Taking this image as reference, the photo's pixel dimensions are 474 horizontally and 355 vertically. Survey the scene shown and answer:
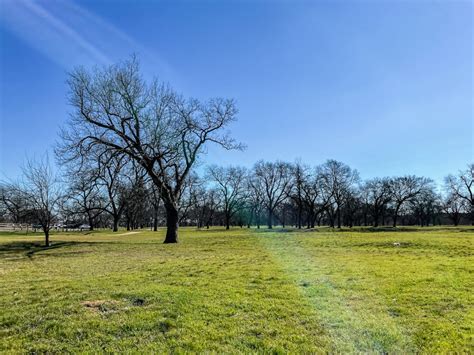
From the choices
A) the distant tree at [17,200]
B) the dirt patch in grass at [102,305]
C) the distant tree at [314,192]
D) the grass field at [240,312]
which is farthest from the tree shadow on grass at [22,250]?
the distant tree at [314,192]

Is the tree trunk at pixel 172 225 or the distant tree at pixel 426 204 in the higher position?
the distant tree at pixel 426 204

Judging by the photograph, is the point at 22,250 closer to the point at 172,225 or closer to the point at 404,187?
the point at 172,225

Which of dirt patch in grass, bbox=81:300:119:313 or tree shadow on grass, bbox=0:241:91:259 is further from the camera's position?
tree shadow on grass, bbox=0:241:91:259

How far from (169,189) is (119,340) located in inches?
798

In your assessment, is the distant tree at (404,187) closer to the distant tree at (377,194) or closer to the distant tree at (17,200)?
the distant tree at (377,194)

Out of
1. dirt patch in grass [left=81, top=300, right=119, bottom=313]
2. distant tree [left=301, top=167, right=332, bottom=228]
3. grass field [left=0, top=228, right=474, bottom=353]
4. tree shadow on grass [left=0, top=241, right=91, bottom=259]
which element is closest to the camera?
grass field [left=0, top=228, right=474, bottom=353]

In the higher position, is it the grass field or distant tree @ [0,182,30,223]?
distant tree @ [0,182,30,223]

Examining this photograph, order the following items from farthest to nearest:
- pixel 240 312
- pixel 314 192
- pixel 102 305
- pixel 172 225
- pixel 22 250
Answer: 1. pixel 314 192
2. pixel 172 225
3. pixel 22 250
4. pixel 102 305
5. pixel 240 312

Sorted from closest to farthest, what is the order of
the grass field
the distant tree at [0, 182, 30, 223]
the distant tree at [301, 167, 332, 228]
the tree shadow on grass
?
the grass field < the tree shadow on grass < the distant tree at [0, 182, 30, 223] < the distant tree at [301, 167, 332, 228]

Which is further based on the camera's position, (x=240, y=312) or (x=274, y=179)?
(x=274, y=179)

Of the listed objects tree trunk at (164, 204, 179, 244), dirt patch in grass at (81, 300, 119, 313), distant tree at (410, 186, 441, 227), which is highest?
distant tree at (410, 186, 441, 227)

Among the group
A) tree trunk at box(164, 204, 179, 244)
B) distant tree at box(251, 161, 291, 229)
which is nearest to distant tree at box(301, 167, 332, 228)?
distant tree at box(251, 161, 291, 229)

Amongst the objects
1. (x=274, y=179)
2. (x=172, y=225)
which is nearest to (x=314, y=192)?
(x=274, y=179)

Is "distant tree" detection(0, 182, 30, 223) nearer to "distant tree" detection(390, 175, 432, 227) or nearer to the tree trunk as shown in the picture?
the tree trunk
